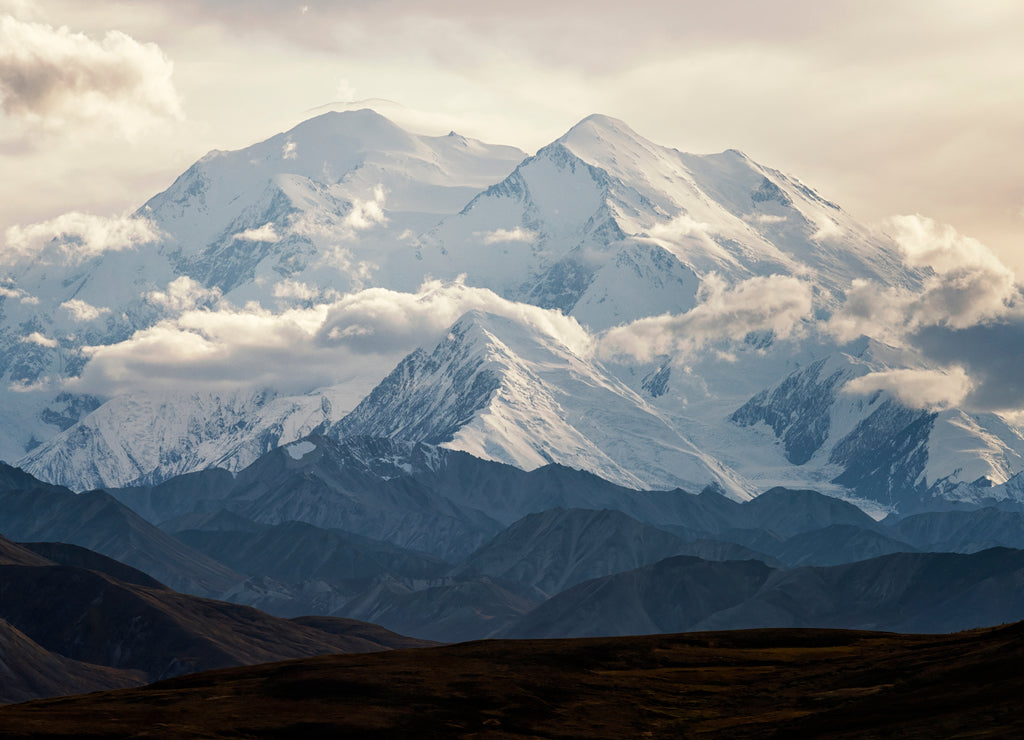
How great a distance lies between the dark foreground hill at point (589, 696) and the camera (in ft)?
330

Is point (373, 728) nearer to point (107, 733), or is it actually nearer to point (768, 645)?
point (107, 733)

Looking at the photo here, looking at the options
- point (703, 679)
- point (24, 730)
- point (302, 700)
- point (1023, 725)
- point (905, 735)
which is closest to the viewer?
point (1023, 725)

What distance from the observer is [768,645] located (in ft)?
513

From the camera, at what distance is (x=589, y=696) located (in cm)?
12531

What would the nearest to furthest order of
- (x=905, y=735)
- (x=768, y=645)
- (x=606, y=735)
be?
(x=905, y=735), (x=606, y=735), (x=768, y=645)

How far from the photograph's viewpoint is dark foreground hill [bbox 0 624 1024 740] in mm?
100688

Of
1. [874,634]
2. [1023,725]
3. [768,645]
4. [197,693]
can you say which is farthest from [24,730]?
[874,634]

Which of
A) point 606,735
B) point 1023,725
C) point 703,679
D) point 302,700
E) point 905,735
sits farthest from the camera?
point 703,679

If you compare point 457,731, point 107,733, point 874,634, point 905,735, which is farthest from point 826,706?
point 874,634

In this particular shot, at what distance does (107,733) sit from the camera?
105m

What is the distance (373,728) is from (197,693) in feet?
62.7

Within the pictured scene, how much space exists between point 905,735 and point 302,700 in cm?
4966

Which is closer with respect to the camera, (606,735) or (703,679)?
(606,735)

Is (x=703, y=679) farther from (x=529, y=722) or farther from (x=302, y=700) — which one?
(x=302, y=700)
